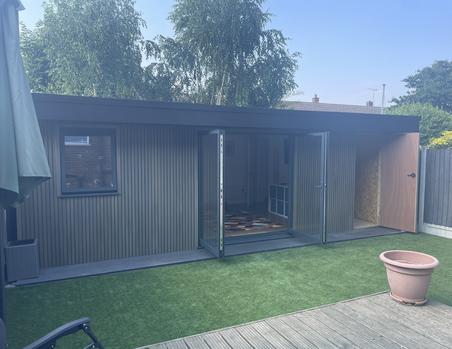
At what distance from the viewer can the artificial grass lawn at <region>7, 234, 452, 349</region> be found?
3254 mm

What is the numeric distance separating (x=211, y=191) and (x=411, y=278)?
312 cm

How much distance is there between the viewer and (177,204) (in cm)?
570

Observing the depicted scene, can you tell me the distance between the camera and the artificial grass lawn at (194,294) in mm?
3254

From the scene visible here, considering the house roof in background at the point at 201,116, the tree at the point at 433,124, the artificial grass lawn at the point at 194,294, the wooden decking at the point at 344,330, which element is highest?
the tree at the point at 433,124

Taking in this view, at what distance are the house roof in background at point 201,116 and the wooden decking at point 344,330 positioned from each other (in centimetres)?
297

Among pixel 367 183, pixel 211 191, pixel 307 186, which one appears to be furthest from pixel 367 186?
pixel 211 191

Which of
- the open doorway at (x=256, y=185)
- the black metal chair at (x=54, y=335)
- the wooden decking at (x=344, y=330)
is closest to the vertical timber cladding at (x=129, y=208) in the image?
the open doorway at (x=256, y=185)

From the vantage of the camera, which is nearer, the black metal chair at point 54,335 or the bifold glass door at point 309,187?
the black metal chair at point 54,335

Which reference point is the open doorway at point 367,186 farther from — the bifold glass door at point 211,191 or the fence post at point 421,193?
the bifold glass door at point 211,191

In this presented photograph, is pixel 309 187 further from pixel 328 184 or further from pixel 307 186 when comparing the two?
pixel 328 184

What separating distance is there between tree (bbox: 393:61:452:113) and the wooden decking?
100.0ft

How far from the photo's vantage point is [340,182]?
7.00 m

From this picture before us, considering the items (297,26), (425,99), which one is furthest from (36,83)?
(425,99)

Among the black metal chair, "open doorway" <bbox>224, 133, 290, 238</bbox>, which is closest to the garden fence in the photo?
"open doorway" <bbox>224, 133, 290, 238</bbox>
